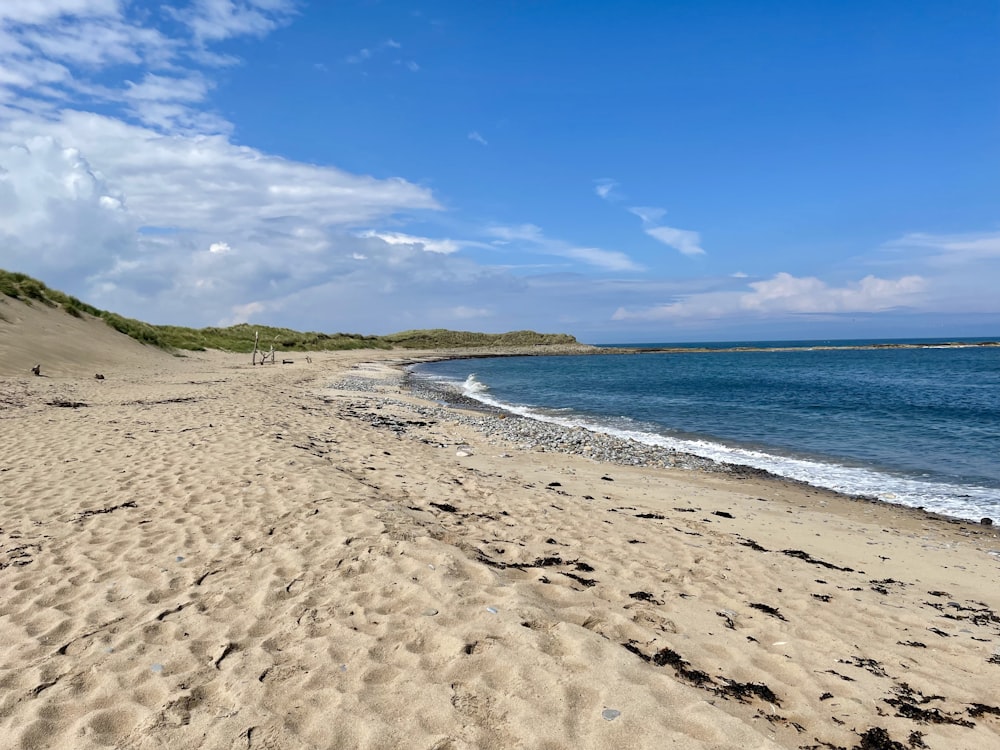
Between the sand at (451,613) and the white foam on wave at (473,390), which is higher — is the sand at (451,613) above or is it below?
above

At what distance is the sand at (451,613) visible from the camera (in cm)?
336

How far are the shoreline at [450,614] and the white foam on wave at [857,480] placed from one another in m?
1.58

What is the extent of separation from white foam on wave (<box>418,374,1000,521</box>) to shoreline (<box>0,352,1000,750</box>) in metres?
1.58

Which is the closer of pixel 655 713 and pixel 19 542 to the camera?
pixel 655 713

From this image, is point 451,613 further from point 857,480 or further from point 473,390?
point 473,390

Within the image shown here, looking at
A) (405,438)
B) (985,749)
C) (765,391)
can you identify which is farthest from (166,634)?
(765,391)

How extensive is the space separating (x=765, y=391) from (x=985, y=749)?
121 feet

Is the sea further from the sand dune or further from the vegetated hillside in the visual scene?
the vegetated hillside

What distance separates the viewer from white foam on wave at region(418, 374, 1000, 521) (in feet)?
38.3

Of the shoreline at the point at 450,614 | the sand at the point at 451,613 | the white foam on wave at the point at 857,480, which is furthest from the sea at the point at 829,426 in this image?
the sand at the point at 451,613

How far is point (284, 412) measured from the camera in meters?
16.2

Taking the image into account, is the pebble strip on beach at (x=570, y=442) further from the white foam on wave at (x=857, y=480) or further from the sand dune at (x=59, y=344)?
the sand dune at (x=59, y=344)

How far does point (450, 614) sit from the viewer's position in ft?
14.8

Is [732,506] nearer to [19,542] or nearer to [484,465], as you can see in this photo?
[484,465]
